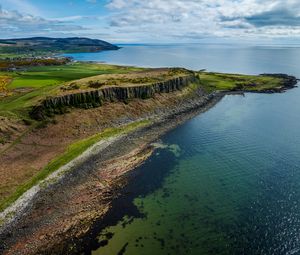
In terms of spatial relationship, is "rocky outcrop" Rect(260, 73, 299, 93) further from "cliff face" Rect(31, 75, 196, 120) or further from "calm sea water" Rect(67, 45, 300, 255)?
"calm sea water" Rect(67, 45, 300, 255)

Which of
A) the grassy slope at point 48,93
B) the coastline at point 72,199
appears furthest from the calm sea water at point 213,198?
the grassy slope at point 48,93

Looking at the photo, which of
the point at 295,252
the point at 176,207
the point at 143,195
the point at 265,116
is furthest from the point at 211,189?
the point at 265,116

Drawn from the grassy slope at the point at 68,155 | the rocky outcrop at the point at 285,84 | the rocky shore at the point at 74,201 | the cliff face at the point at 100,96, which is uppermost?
the cliff face at the point at 100,96

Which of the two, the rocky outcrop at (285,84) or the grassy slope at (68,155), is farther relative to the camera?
the rocky outcrop at (285,84)

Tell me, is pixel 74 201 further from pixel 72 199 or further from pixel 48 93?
pixel 48 93

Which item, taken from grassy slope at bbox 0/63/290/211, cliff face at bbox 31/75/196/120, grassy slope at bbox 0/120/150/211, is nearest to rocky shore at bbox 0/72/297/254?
grassy slope at bbox 0/120/150/211

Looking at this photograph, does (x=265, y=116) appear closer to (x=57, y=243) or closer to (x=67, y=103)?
(x=67, y=103)

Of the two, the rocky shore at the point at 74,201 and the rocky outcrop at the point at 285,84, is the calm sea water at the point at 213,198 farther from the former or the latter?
the rocky outcrop at the point at 285,84

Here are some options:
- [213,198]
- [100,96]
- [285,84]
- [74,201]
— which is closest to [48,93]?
[100,96]
